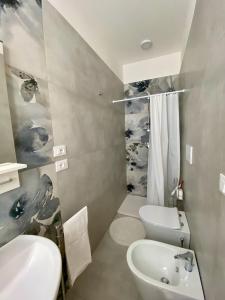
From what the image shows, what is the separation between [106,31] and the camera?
1.71m

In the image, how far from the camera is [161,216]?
1.61 m

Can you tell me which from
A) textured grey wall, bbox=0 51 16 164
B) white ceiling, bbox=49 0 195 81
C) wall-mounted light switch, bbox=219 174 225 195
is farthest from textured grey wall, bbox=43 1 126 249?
wall-mounted light switch, bbox=219 174 225 195

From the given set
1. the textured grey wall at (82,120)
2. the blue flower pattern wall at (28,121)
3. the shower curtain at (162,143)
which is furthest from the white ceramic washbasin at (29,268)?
the shower curtain at (162,143)

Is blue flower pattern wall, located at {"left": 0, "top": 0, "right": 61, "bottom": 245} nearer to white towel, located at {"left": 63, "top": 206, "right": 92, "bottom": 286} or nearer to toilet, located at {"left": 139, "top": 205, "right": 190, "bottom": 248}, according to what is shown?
white towel, located at {"left": 63, "top": 206, "right": 92, "bottom": 286}

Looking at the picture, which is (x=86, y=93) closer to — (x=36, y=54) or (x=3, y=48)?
(x=36, y=54)

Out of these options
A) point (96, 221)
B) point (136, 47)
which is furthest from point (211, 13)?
point (96, 221)

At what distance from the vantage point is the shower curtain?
6.48ft

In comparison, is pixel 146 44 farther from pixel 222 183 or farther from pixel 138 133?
pixel 222 183

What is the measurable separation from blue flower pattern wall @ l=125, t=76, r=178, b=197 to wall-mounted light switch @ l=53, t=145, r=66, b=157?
5.70 feet

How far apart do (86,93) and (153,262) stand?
1.71m

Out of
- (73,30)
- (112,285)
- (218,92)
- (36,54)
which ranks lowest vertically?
(112,285)

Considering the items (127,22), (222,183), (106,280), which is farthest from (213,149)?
(127,22)

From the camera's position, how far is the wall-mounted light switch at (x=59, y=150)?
3.81 ft

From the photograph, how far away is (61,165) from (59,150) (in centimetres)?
13
